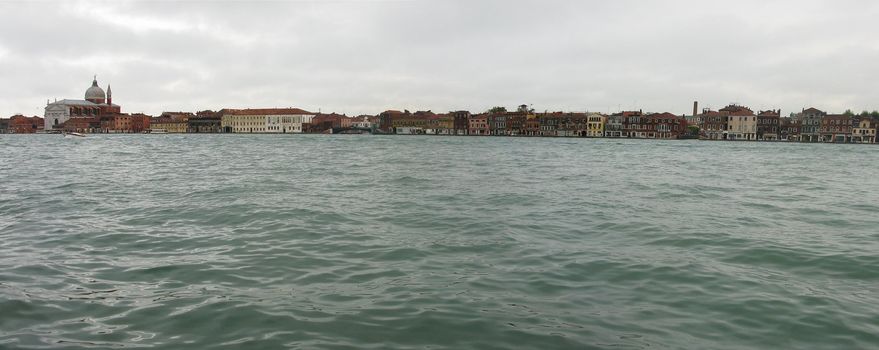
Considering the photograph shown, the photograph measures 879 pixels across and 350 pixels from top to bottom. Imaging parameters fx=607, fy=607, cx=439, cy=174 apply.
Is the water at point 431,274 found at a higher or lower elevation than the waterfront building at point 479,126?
lower

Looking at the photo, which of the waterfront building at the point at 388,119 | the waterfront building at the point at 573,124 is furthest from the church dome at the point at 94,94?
the waterfront building at the point at 573,124

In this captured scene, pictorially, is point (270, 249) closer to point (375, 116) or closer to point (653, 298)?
point (653, 298)

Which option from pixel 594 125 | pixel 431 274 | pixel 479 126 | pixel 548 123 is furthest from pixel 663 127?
pixel 431 274

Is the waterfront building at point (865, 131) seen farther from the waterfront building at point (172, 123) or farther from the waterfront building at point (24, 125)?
the waterfront building at point (24, 125)

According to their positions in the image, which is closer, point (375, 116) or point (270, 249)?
point (270, 249)

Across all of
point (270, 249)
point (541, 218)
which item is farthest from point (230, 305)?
point (541, 218)

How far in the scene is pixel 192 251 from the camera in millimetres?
6520

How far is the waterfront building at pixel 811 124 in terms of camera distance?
3605 inches

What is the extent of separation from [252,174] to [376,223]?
37.3 ft

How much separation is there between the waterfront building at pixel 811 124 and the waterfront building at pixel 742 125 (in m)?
7.07

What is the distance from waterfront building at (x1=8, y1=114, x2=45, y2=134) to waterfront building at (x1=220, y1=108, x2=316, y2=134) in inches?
1785

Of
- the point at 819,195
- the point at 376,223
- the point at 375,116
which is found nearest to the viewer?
the point at 376,223

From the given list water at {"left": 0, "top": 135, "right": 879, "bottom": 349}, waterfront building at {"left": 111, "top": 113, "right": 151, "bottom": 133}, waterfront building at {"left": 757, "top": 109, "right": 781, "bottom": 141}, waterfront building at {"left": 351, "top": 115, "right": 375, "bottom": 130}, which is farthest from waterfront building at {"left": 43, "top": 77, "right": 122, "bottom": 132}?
water at {"left": 0, "top": 135, "right": 879, "bottom": 349}

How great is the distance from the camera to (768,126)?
94062 millimetres
